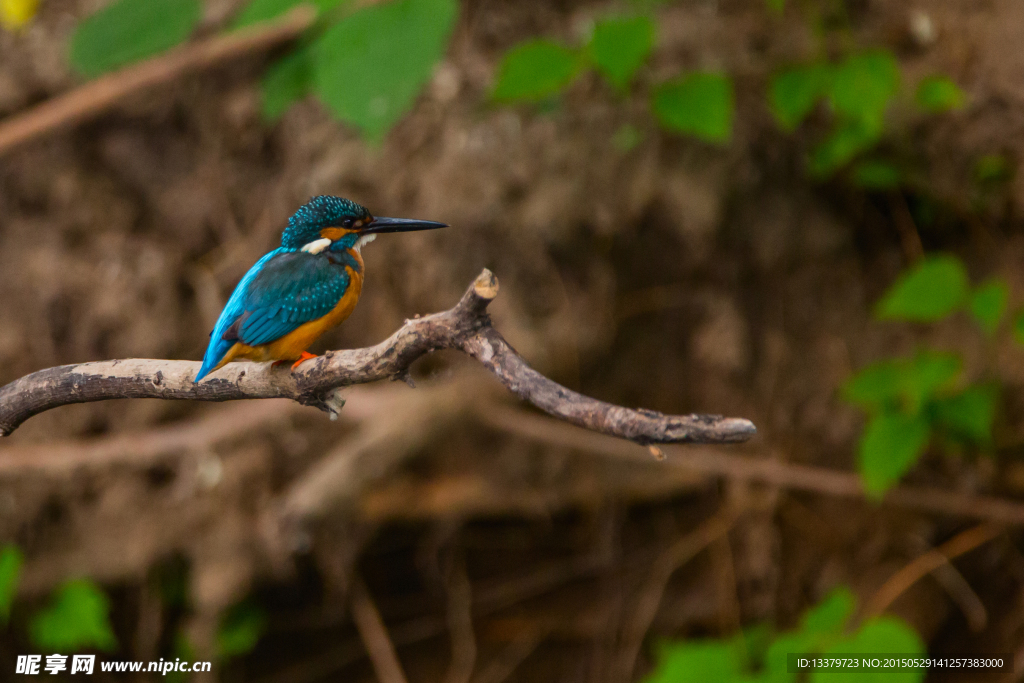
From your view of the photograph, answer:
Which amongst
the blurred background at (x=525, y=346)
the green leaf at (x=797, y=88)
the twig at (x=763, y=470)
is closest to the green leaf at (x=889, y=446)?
the blurred background at (x=525, y=346)

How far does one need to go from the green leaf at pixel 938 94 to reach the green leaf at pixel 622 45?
81 cm

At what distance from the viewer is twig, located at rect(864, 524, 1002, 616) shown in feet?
7.57

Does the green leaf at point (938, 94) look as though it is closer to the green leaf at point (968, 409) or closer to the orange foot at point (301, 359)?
the green leaf at point (968, 409)

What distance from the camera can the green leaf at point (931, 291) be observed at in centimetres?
174

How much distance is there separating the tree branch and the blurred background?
1205mm

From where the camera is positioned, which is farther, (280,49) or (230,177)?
(230,177)

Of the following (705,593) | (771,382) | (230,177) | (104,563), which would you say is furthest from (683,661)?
(230,177)

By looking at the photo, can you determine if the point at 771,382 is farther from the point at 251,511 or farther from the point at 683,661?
the point at 251,511

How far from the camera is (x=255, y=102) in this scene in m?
2.38

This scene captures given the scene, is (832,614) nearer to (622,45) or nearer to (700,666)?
(700,666)

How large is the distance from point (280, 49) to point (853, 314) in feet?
6.63

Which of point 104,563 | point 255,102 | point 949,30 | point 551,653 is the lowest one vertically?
point 551,653

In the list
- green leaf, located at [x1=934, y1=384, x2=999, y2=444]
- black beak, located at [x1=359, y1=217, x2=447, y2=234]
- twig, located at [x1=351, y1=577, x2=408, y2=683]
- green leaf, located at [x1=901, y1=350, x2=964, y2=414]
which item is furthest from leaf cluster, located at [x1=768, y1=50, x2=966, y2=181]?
twig, located at [x1=351, y1=577, x2=408, y2=683]

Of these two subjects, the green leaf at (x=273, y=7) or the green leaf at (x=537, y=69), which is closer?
the green leaf at (x=273, y=7)
